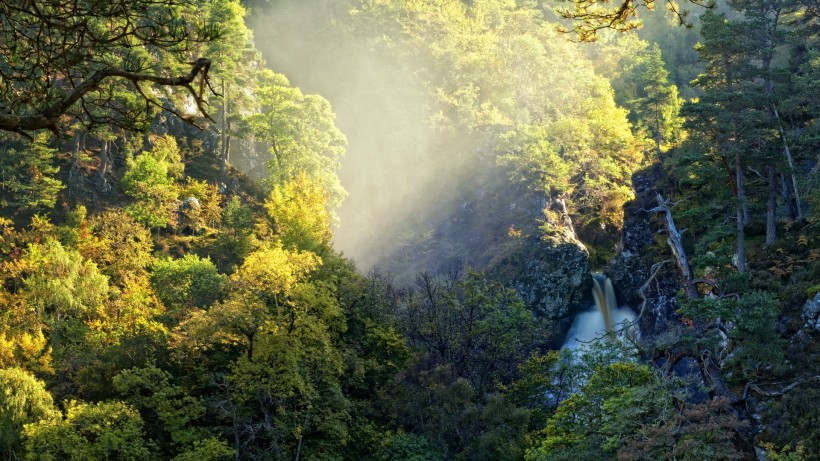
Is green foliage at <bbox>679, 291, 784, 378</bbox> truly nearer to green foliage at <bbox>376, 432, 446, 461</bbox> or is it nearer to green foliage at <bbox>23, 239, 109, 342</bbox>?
green foliage at <bbox>376, 432, 446, 461</bbox>

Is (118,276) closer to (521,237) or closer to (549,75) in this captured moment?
(521,237)

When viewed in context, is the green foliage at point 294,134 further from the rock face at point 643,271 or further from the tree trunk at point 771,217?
the tree trunk at point 771,217

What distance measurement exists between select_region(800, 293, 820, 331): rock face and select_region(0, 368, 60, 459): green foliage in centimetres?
2705

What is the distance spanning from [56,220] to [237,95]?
16.6 meters

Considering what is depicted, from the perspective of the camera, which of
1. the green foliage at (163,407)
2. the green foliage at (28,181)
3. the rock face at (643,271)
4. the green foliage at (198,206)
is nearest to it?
the green foliage at (163,407)

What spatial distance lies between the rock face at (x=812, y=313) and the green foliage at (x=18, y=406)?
27.0 meters

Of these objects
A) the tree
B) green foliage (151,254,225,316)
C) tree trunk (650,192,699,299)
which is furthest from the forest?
the tree

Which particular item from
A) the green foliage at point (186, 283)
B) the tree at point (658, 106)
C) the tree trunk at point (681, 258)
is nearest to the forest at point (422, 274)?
the tree trunk at point (681, 258)

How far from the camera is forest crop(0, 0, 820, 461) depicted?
71.7 ft

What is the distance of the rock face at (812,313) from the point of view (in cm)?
2758

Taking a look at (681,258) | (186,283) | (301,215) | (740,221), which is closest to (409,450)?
(681,258)

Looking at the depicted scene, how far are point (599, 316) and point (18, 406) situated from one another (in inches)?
1243

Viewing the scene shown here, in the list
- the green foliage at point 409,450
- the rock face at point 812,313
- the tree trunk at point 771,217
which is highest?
the tree trunk at point 771,217

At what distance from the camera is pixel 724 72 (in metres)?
37.8
